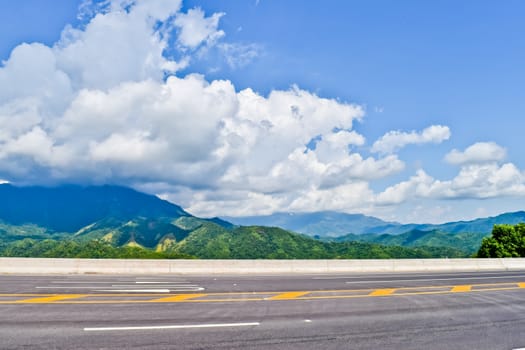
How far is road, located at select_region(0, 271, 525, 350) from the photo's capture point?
882 centimetres

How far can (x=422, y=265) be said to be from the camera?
33.4 meters

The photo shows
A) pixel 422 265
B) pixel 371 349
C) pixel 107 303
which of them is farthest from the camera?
pixel 422 265

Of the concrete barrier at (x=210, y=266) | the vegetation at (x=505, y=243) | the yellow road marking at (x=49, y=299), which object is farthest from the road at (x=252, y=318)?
the vegetation at (x=505, y=243)

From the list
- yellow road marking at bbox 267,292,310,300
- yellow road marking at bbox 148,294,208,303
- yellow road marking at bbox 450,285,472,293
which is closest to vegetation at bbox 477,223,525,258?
yellow road marking at bbox 450,285,472,293

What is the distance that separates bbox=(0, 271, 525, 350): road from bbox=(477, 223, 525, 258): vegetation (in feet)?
173

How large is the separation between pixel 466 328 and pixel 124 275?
19808 millimetres

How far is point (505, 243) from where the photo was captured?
6412 cm

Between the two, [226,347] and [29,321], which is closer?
[226,347]

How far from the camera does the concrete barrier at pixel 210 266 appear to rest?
25156 mm

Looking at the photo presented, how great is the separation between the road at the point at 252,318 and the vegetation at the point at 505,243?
52.8 metres

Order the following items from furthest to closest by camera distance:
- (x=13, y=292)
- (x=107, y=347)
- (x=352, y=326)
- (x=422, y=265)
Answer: (x=422, y=265) → (x=13, y=292) → (x=352, y=326) → (x=107, y=347)

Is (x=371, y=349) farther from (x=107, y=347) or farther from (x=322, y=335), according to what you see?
(x=107, y=347)

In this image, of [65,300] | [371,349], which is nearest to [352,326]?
[371,349]

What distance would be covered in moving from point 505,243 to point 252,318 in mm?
64946
